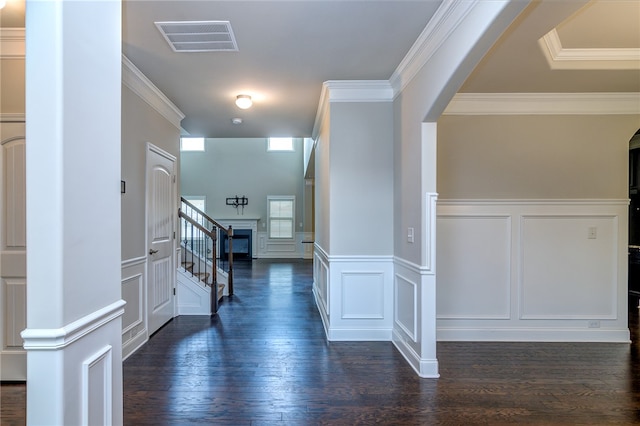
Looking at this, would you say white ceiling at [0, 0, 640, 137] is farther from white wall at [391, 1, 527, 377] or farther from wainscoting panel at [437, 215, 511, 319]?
wainscoting panel at [437, 215, 511, 319]

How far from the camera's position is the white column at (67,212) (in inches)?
43.3

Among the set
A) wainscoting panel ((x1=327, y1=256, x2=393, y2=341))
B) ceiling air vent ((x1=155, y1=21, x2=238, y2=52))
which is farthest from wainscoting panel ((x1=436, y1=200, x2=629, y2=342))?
ceiling air vent ((x1=155, y1=21, x2=238, y2=52))

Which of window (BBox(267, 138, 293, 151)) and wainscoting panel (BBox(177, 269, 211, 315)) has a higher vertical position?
window (BBox(267, 138, 293, 151))

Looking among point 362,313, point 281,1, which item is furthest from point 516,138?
point 281,1

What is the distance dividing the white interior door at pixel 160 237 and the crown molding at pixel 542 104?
130 inches

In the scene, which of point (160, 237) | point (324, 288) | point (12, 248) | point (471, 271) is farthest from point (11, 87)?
point (471, 271)

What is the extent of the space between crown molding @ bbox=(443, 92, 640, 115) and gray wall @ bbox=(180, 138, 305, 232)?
26.1 feet

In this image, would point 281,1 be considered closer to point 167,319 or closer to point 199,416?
point 199,416

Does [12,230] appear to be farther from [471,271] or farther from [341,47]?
[471,271]

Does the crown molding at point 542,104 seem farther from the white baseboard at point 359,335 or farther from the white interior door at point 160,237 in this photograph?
the white interior door at point 160,237

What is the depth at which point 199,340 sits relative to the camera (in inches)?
138

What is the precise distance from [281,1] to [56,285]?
201cm

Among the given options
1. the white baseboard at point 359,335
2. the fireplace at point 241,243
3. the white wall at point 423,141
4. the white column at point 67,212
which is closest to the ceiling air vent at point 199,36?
the white column at point 67,212

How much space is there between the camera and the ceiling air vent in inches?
94.0
